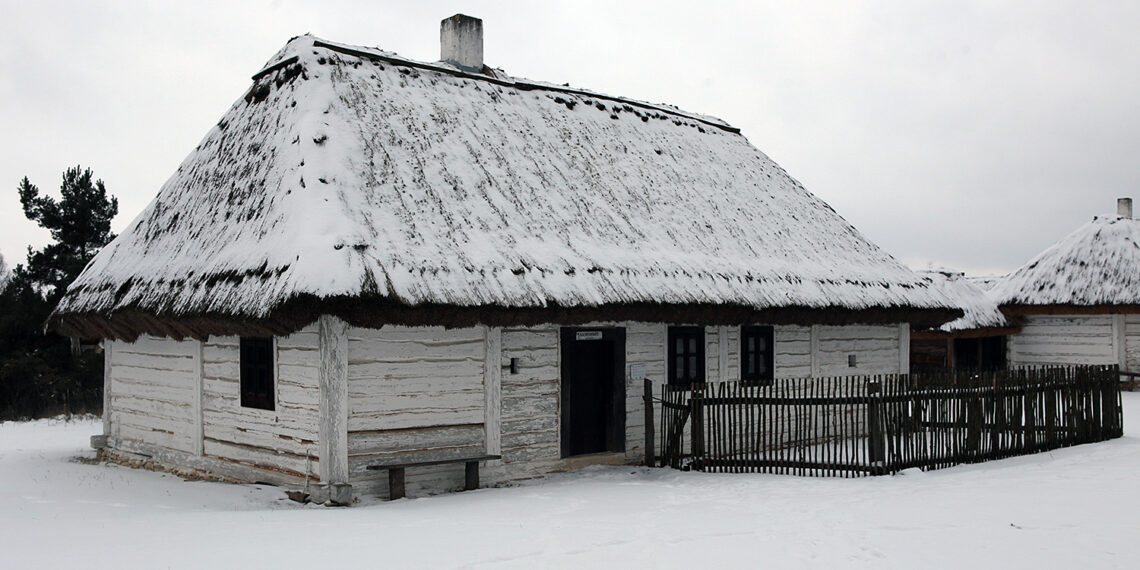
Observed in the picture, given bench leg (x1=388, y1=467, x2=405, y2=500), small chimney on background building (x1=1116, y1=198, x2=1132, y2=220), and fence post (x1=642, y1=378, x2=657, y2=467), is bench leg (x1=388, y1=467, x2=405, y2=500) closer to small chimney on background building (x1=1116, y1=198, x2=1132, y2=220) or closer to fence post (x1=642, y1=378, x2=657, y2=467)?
fence post (x1=642, y1=378, x2=657, y2=467)

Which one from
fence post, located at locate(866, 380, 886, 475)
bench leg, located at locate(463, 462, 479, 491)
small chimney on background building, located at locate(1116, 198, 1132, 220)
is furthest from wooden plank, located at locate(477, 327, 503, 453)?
small chimney on background building, located at locate(1116, 198, 1132, 220)

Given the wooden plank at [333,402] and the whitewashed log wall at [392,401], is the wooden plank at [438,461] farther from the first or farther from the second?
the wooden plank at [333,402]

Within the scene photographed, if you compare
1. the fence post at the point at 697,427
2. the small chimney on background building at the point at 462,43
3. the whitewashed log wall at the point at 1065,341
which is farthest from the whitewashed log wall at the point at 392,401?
the whitewashed log wall at the point at 1065,341

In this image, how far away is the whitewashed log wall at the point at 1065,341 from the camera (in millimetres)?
25312

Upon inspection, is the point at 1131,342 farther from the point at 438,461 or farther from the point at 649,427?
the point at 438,461

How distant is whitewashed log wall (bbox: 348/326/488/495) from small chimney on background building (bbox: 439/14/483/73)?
588 cm

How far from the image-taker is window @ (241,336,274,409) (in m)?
10.8

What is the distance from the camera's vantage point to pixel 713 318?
12.9 m

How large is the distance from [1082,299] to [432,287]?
2103cm

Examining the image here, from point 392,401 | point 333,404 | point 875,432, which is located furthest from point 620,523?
point 875,432

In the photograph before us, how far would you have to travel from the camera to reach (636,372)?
1274cm

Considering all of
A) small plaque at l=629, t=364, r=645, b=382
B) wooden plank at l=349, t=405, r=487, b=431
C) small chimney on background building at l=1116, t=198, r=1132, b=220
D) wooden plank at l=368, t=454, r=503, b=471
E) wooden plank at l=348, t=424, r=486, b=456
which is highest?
small chimney on background building at l=1116, t=198, r=1132, b=220

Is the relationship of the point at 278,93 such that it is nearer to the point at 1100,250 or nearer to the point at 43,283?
the point at 43,283

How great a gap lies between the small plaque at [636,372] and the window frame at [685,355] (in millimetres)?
472
